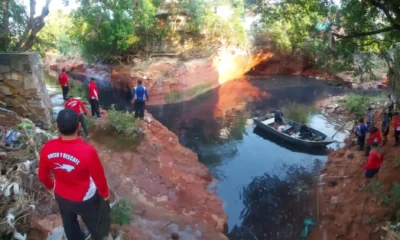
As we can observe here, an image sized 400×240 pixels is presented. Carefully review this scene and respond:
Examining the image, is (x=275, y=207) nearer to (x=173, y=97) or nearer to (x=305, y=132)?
(x=305, y=132)

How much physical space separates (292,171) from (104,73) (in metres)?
19.1

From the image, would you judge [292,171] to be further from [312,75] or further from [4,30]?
[312,75]

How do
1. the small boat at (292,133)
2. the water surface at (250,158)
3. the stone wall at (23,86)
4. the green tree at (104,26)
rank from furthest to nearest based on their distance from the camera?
the green tree at (104,26), the small boat at (292,133), the water surface at (250,158), the stone wall at (23,86)

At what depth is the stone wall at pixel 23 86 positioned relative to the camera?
7.30m

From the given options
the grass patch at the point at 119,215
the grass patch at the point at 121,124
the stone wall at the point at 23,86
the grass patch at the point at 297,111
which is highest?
the stone wall at the point at 23,86

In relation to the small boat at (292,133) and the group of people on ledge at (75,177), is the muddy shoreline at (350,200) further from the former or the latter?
the group of people on ledge at (75,177)

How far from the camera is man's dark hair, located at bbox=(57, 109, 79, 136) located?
2846 mm

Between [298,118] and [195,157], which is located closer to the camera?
[195,157]

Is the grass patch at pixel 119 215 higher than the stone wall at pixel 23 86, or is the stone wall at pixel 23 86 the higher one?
the stone wall at pixel 23 86

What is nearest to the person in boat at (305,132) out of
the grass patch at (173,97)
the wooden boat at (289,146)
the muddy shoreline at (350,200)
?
the wooden boat at (289,146)

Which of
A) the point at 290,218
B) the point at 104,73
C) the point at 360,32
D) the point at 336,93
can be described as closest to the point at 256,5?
the point at 360,32

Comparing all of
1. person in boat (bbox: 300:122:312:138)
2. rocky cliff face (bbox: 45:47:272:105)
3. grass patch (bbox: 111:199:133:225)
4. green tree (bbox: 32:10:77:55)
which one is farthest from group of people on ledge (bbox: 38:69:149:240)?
green tree (bbox: 32:10:77:55)

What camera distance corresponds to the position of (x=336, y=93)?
75.5 feet

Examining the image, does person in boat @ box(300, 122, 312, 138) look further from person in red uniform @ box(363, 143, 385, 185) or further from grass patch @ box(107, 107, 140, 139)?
grass patch @ box(107, 107, 140, 139)
